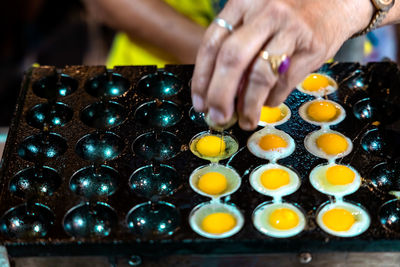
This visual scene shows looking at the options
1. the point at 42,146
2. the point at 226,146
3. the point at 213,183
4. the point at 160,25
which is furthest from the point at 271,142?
the point at 160,25

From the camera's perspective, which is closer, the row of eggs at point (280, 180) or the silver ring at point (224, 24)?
the silver ring at point (224, 24)

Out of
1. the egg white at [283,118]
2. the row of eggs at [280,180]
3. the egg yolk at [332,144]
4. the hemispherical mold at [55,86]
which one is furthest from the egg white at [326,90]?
the hemispherical mold at [55,86]

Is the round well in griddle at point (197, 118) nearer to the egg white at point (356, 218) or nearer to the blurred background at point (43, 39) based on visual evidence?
the egg white at point (356, 218)

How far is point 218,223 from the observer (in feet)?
5.17

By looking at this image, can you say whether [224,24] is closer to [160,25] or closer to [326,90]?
[326,90]

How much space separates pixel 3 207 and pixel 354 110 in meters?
1.17

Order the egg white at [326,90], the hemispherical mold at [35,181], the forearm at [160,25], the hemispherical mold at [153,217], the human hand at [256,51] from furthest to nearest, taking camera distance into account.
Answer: the forearm at [160,25] → the egg white at [326,90] → the hemispherical mold at [35,181] → the hemispherical mold at [153,217] → the human hand at [256,51]

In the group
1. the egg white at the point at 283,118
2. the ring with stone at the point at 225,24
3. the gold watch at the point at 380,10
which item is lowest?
the ring with stone at the point at 225,24

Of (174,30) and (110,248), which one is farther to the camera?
(174,30)

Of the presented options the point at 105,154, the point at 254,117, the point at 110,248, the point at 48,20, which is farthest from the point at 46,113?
the point at 48,20

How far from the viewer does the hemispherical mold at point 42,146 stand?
1.84 m

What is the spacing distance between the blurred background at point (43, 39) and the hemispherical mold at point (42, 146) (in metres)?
2.75

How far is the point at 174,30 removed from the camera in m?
2.69

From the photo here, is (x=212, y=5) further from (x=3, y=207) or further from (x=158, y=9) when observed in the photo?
(x=3, y=207)
